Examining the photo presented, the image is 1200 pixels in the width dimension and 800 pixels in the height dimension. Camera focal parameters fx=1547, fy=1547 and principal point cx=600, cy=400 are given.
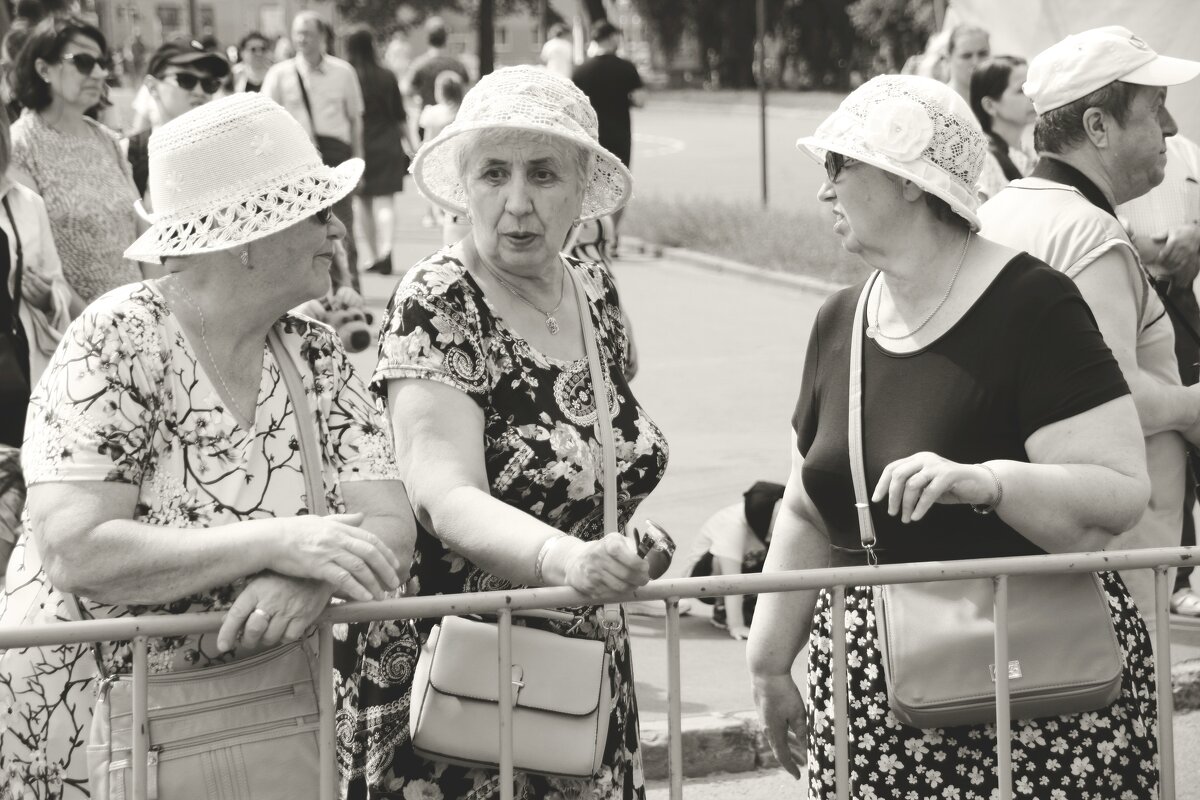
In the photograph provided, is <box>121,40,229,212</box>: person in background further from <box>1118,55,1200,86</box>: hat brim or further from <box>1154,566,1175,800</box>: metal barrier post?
<box>1154,566,1175,800</box>: metal barrier post

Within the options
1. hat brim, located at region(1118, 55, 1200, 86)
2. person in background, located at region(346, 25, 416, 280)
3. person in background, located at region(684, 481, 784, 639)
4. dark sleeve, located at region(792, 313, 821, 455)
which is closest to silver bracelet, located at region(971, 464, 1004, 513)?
dark sleeve, located at region(792, 313, 821, 455)

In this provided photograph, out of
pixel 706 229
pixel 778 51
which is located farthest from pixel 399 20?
pixel 706 229

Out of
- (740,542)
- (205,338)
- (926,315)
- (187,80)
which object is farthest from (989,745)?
(187,80)

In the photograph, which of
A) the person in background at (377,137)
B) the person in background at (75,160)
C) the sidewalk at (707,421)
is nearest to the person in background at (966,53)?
the sidewalk at (707,421)

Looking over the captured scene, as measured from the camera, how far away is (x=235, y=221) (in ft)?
7.97

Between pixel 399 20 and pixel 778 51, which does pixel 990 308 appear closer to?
pixel 778 51

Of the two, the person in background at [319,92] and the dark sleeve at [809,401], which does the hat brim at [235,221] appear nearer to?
the dark sleeve at [809,401]

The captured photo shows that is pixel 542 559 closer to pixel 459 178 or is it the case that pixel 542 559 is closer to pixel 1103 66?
pixel 459 178

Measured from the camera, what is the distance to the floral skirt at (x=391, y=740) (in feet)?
9.14

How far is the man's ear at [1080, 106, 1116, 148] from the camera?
11.3ft

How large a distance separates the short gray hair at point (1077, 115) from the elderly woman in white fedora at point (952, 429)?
0.75 meters

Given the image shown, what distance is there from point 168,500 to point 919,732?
4.42 ft

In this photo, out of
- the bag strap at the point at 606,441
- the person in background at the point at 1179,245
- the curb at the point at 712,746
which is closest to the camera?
the bag strap at the point at 606,441

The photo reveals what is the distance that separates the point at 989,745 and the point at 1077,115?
1.50 metres
